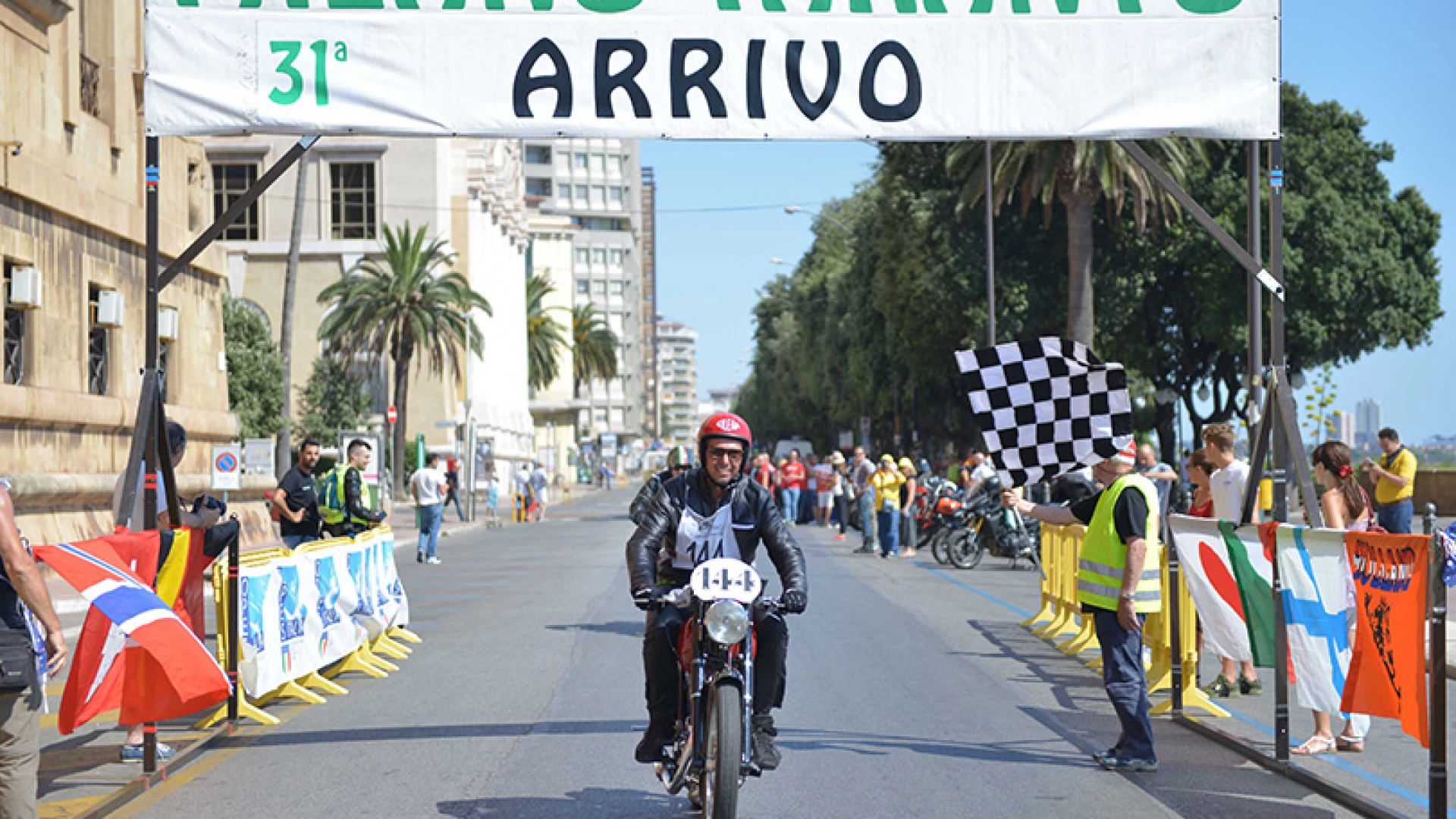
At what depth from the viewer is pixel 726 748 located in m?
6.09

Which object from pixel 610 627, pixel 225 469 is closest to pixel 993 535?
pixel 610 627

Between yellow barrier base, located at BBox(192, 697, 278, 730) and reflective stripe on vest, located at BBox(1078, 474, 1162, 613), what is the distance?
494 centimetres

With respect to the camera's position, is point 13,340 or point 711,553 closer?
point 711,553

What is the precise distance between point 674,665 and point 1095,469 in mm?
3038

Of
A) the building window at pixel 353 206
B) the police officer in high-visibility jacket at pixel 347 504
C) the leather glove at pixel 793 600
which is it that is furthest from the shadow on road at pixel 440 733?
the building window at pixel 353 206

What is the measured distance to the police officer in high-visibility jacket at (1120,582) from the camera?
316 inches

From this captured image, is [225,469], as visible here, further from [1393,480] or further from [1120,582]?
[1120,582]

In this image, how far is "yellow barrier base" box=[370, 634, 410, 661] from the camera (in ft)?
43.0

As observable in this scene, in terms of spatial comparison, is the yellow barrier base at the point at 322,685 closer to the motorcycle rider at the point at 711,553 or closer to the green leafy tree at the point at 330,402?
the motorcycle rider at the point at 711,553

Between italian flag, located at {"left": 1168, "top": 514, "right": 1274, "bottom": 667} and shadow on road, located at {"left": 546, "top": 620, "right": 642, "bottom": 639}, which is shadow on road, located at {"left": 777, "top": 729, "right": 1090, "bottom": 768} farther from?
shadow on road, located at {"left": 546, "top": 620, "right": 642, "bottom": 639}

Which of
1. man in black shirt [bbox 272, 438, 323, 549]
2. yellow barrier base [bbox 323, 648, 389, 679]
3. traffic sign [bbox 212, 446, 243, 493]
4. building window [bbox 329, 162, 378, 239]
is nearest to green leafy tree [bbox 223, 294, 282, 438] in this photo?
building window [bbox 329, 162, 378, 239]

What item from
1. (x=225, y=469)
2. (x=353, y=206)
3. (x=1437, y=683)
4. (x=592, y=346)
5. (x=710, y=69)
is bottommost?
(x=1437, y=683)

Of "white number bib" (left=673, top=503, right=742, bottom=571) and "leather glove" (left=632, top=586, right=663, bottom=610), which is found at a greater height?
"white number bib" (left=673, top=503, right=742, bottom=571)

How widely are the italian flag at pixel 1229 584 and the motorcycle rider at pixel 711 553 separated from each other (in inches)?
121
